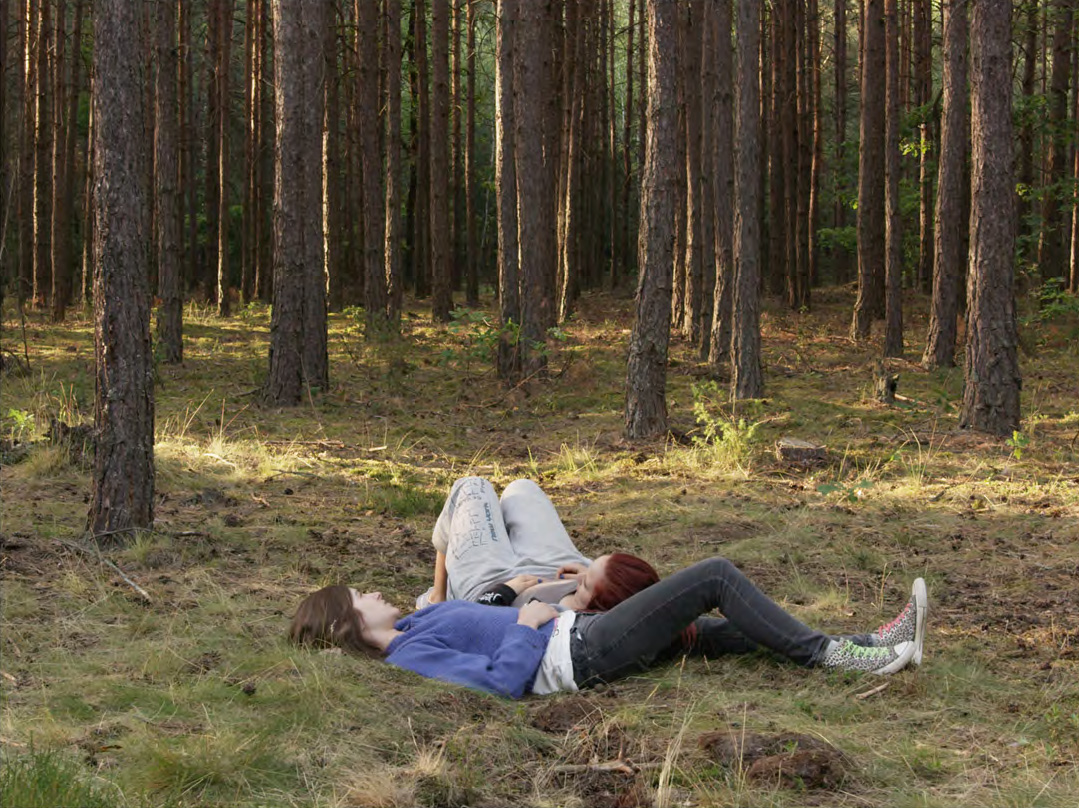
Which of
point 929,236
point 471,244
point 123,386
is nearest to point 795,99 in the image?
point 929,236

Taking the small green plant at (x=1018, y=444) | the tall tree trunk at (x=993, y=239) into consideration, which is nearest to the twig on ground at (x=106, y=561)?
the small green plant at (x=1018, y=444)

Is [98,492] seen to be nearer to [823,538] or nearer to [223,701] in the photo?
[223,701]

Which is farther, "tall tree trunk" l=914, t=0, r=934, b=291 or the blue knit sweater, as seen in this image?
"tall tree trunk" l=914, t=0, r=934, b=291

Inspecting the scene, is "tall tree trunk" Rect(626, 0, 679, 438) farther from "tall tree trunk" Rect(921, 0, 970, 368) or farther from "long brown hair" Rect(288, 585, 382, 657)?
"long brown hair" Rect(288, 585, 382, 657)

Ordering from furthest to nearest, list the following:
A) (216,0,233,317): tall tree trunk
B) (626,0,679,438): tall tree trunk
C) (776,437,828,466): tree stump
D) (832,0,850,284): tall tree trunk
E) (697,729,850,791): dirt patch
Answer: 1. (832,0,850,284): tall tree trunk
2. (216,0,233,317): tall tree trunk
3. (626,0,679,438): tall tree trunk
4. (776,437,828,466): tree stump
5. (697,729,850,791): dirt patch

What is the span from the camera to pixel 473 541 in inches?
214

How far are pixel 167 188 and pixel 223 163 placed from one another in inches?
306

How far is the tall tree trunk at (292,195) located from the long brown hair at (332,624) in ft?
25.5

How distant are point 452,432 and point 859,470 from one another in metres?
4.41

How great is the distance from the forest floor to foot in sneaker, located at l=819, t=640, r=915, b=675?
0.07 meters

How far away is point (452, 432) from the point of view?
1164 centimetres

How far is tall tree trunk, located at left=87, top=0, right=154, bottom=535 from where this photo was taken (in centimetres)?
604

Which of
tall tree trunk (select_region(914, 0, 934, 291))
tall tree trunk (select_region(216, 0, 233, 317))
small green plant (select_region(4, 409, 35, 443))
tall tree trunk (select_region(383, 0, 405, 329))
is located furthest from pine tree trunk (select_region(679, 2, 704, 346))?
small green plant (select_region(4, 409, 35, 443))

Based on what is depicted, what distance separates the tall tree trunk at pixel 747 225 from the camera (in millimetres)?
12234
